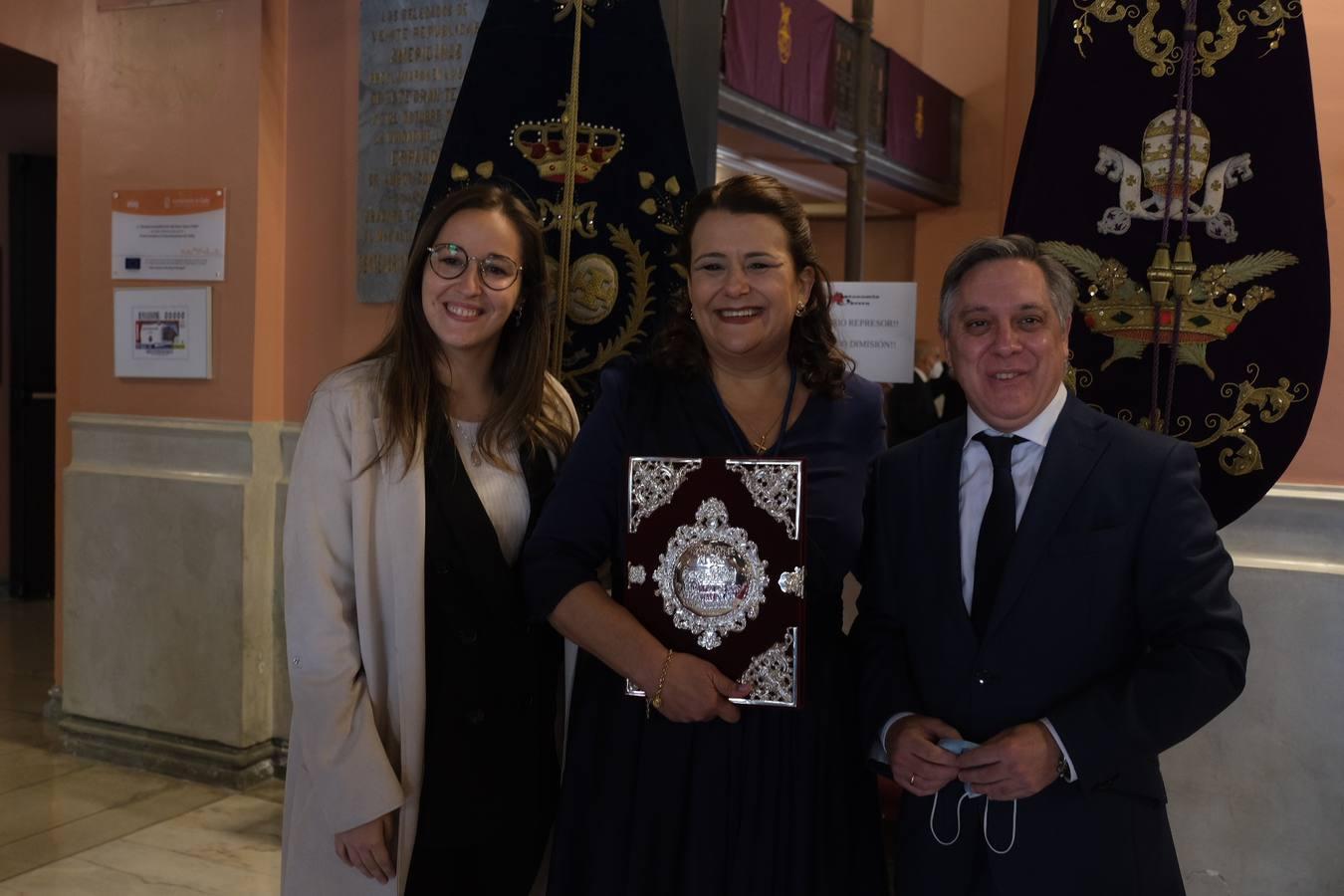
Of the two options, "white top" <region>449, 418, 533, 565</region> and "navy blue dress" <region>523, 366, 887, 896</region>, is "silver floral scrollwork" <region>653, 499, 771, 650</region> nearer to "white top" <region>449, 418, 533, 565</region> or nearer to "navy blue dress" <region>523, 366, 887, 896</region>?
"navy blue dress" <region>523, 366, 887, 896</region>

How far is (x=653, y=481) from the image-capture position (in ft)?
5.67

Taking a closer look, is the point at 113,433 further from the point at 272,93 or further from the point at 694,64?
the point at 694,64

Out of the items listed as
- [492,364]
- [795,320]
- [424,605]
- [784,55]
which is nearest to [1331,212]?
[795,320]

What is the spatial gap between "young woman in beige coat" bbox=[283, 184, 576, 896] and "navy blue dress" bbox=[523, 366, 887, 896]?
0.17 m

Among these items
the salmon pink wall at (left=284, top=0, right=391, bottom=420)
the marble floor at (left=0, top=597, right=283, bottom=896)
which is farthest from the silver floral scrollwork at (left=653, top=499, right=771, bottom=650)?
the salmon pink wall at (left=284, top=0, right=391, bottom=420)

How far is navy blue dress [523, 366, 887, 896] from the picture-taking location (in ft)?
5.80

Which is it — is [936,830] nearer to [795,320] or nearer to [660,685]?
[660,685]

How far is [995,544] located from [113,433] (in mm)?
3624

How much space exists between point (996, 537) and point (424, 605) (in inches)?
36.1

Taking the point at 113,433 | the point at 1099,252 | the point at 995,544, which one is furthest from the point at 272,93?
the point at 995,544

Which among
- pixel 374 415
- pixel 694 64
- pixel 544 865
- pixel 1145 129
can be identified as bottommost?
pixel 544 865

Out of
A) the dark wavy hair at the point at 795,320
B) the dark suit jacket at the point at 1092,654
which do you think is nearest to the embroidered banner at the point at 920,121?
the dark wavy hair at the point at 795,320

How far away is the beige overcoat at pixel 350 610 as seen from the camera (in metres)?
1.94

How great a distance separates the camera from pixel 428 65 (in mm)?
3766
